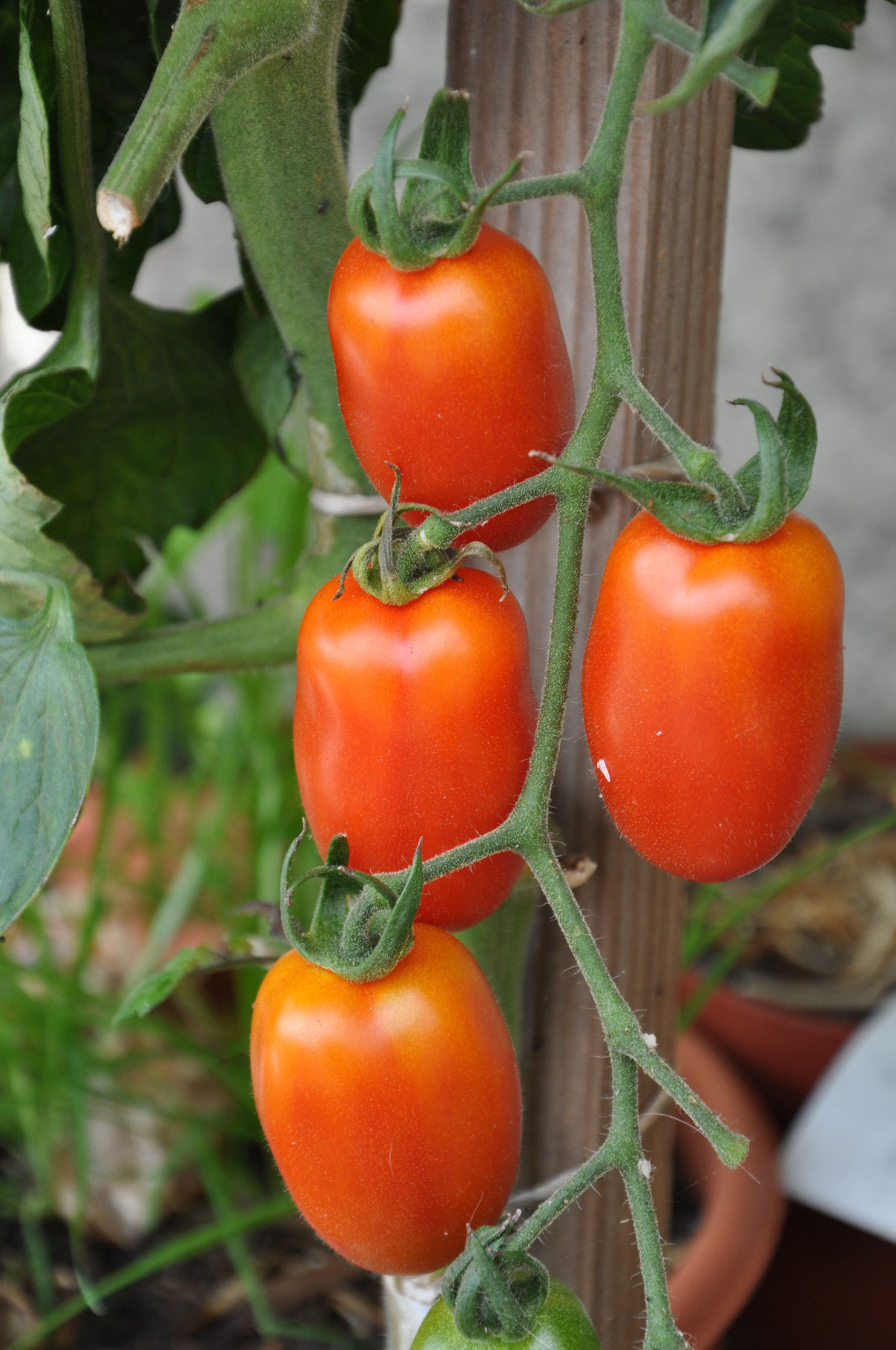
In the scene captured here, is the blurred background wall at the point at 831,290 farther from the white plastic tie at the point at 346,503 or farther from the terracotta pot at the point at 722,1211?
the white plastic tie at the point at 346,503

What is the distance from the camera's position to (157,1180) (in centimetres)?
69

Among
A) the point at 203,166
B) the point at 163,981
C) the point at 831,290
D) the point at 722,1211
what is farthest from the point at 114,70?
the point at 831,290

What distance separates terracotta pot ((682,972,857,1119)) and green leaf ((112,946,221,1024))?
0.54 m

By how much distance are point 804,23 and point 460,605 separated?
21 cm

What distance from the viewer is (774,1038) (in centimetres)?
80

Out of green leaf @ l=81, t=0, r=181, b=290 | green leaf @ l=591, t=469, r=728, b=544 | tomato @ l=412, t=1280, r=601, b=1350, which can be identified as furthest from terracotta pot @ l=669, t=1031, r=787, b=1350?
green leaf @ l=81, t=0, r=181, b=290

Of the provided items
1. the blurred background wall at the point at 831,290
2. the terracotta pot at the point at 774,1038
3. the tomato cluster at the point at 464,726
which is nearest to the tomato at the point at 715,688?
the tomato cluster at the point at 464,726

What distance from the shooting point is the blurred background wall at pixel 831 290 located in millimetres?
983

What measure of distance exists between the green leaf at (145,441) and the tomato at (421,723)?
0.15 metres

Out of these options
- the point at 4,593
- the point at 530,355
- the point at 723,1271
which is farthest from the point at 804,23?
the point at 723,1271

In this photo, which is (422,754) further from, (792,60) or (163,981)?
(792,60)

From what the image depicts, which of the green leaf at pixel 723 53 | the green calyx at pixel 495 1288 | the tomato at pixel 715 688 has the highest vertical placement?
the green leaf at pixel 723 53

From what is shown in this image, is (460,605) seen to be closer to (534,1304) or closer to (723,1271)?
(534,1304)

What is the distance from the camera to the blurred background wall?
0.98m
